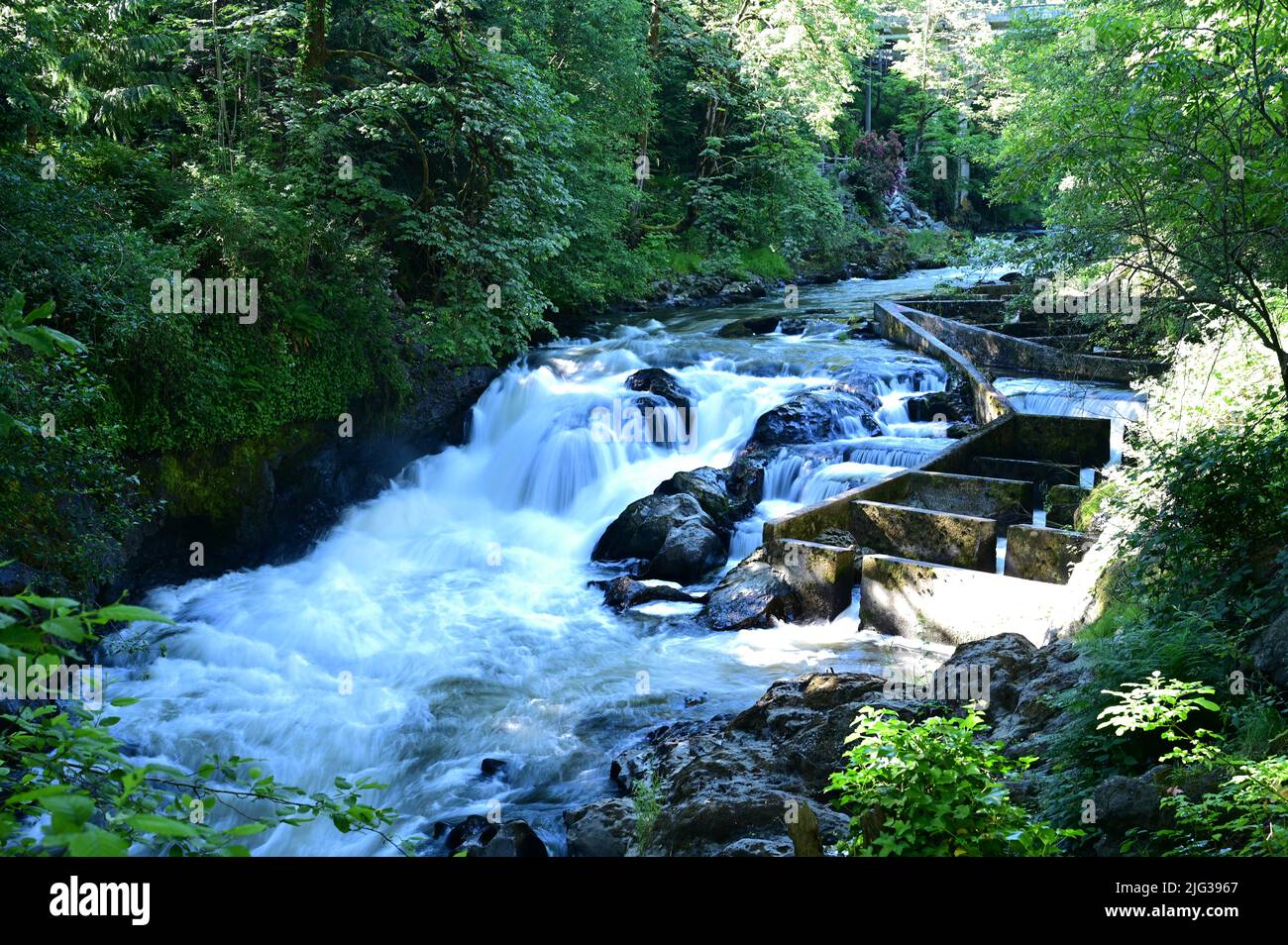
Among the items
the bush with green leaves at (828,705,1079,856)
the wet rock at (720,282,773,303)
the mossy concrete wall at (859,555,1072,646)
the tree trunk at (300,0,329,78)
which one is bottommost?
the mossy concrete wall at (859,555,1072,646)

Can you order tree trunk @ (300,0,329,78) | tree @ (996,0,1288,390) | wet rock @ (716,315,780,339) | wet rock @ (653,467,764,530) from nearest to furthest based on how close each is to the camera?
tree @ (996,0,1288,390) < wet rock @ (653,467,764,530) < tree trunk @ (300,0,329,78) < wet rock @ (716,315,780,339)

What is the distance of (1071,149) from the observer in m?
6.76

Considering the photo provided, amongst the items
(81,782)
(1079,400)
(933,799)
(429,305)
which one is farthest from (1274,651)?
(429,305)

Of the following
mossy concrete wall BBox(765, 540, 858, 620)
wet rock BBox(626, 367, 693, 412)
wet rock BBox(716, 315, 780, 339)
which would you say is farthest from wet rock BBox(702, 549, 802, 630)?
wet rock BBox(716, 315, 780, 339)

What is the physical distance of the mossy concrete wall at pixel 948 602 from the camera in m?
8.82

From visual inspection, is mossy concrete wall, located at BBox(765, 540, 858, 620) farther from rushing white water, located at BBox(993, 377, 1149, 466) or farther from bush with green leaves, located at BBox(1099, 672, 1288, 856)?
bush with green leaves, located at BBox(1099, 672, 1288, 856)

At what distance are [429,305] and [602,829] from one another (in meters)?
9.08

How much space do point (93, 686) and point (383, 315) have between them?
275 inches

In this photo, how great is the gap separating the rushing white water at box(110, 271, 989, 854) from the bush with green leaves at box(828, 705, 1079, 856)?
375 cm

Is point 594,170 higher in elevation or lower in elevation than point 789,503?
higher

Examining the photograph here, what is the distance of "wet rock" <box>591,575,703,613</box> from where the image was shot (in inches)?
432

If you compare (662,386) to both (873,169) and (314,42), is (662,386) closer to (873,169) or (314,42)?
(314,42)
